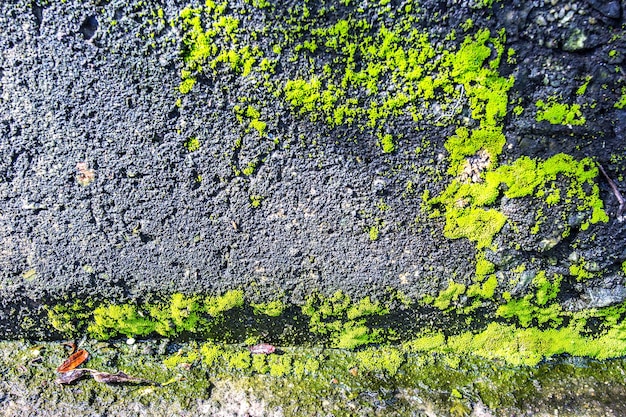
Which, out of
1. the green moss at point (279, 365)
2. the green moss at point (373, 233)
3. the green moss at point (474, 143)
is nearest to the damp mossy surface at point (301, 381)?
the green moss at point (279, 365)

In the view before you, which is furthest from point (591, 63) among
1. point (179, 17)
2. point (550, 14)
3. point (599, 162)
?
point (179, 17)

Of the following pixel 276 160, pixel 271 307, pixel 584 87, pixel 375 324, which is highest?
pixel 584 87

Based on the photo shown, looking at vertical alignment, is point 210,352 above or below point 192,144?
below

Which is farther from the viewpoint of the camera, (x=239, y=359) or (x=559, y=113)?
(x=239, y=359)

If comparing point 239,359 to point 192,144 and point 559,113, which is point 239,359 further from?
point 559,113

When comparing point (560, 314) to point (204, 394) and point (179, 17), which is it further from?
point (179, 17)

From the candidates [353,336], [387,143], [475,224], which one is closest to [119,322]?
[353,336]
